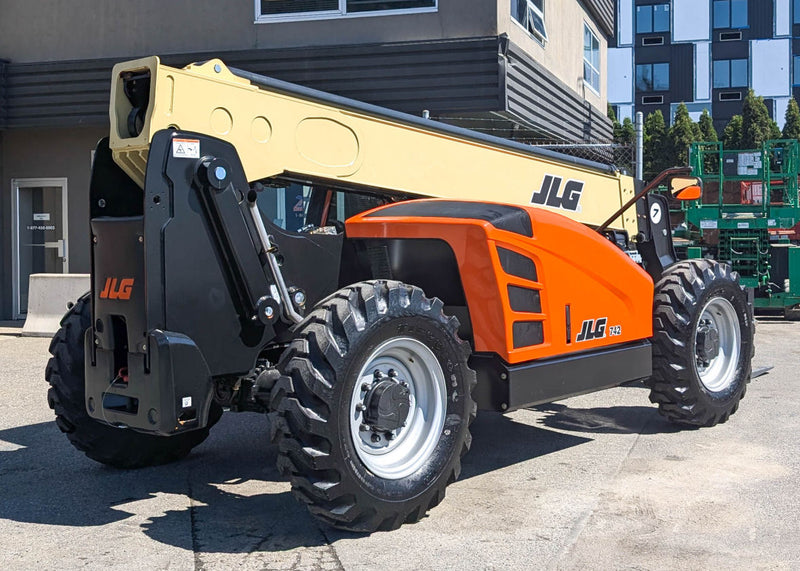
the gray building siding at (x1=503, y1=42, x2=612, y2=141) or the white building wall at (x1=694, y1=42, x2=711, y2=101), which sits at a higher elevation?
the white building wall at (x1=694, y1=42, x2=711, y2=101)

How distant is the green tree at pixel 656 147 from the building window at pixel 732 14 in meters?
13.4

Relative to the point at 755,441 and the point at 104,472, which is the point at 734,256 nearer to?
the point at 755,441

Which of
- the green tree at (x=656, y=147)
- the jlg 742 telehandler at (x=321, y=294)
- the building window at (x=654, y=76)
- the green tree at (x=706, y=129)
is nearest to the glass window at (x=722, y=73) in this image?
the building window at (x=654, y=76)

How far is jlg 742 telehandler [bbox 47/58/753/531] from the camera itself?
15.5 feet

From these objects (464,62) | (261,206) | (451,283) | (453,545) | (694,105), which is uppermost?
(694,105)

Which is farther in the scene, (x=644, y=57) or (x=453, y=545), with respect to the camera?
(x=644, y=57)

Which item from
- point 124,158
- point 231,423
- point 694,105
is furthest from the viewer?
point 694,105

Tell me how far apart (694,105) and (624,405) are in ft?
147

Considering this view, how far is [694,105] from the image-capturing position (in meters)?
50.2

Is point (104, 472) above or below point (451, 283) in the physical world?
below

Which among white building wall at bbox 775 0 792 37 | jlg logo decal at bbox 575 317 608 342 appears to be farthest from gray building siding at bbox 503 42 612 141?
white building wall at bbox 775 0 792 37

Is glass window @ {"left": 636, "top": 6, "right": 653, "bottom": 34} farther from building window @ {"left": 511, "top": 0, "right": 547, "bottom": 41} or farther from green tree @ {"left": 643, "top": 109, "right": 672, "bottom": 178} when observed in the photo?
building window @ {"left": 511, "top": 0, "right": 547, "bottom": 41}

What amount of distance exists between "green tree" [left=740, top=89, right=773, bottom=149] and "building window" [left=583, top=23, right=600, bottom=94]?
62.8 feet

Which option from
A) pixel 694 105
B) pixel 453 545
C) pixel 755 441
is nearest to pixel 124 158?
pixel 453 545
